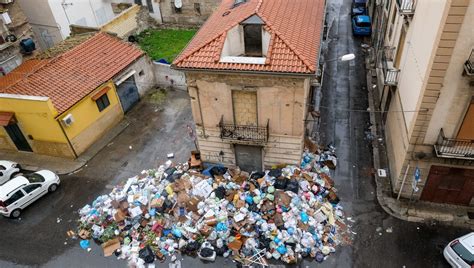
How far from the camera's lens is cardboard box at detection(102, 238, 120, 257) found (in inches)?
646

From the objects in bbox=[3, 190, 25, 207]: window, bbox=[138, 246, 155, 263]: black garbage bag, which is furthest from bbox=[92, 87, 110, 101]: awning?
bbox=[138, 246, 155, 263]: black garbage bag

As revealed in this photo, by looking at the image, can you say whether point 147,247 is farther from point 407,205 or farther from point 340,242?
point 407,205

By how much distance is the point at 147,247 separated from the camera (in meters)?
16.2

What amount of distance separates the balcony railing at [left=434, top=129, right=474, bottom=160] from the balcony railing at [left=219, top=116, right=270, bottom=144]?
7417 mm

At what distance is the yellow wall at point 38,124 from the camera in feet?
65.2

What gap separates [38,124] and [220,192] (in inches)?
465

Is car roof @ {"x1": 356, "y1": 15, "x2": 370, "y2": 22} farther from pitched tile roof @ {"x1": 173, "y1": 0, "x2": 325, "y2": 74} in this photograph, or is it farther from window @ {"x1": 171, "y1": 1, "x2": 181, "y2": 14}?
window @ {"x1": 171, "y1": 1, "x2": 181, "y2": 14}

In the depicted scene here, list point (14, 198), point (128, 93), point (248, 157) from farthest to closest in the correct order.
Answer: point (128, 93) → point (248, 157) → point (14, 198)

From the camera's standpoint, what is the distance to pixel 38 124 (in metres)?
20.8

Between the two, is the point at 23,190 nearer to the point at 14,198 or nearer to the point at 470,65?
the point at 14,198

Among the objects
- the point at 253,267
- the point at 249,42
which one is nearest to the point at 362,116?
the point at 249,42

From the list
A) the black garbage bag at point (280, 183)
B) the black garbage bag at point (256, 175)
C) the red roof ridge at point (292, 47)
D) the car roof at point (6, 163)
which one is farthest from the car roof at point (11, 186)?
the red roof ridge at point (292, 47)

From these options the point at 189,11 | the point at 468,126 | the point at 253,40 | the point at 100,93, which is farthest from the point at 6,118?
the point at 468,126

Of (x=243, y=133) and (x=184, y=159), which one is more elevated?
(x=243, y=133)
